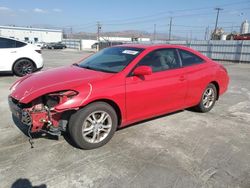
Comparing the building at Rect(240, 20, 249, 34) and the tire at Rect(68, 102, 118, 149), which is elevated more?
the building at Rect(240, 20, 249, 34)

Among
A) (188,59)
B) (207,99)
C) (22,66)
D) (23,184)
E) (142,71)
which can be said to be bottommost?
(23,184)

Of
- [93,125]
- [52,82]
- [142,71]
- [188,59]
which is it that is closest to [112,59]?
[142,71]

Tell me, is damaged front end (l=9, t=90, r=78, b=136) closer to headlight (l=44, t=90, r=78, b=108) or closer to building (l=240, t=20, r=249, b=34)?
headlight (l=44, t=90, r=78, b=108)

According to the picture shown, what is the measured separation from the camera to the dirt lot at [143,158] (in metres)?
2.77

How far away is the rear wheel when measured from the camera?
514cm

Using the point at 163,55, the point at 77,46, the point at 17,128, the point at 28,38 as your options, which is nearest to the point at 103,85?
the point at 163,55

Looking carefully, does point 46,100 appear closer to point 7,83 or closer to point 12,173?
point 12,173

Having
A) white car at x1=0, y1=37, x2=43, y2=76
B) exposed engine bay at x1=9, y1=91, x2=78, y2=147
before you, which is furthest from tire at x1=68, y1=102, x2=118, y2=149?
white car at x1=0, y1=37, x2=43, y2=76

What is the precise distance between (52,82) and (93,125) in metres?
0.86

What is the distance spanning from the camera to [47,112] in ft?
10.4

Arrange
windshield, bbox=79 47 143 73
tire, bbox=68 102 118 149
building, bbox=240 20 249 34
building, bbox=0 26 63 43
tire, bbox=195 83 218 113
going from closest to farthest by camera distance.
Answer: tire, bbox=68 102 118 149
windshield, bbox=79 47 143 73
tire, bbox=195 83 218 113
building, bbox=240 20 249 34
building, bbox=0 26 63 43

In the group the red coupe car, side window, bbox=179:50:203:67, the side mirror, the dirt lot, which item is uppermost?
side window, bbox=179:50:203:67

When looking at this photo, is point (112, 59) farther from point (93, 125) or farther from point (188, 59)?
point (188, 59)

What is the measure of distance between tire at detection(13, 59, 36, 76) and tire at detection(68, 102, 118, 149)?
6.50 meters
